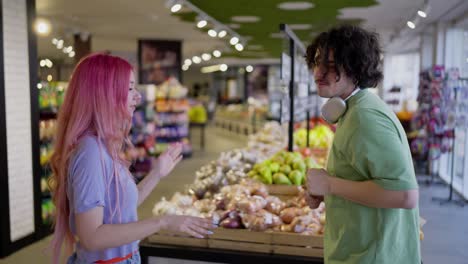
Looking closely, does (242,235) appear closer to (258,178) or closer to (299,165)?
(258,178)

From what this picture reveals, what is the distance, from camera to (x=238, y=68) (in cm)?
2866

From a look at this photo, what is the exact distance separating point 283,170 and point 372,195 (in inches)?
104

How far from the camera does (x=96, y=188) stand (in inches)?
56.0

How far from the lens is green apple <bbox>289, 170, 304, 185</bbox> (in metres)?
3.94

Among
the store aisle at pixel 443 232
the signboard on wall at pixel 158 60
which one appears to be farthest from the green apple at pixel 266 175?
the signboard on wall at pixel 158 60

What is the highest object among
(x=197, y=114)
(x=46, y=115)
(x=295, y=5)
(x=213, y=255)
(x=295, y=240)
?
(x=295, y=5)

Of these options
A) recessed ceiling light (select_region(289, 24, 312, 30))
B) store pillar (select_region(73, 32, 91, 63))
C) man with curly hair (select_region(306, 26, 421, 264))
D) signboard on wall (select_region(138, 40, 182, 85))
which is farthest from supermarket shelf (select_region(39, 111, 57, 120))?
signboard on wall (select_region(138, 40, 182, 85))

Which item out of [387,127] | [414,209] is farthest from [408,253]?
[387,127]

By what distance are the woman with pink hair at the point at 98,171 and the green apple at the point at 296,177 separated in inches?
98.2

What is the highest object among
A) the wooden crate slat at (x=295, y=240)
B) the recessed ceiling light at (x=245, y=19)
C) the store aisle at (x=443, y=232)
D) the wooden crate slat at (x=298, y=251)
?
the recessed ceiling light at (x=245, y=19)

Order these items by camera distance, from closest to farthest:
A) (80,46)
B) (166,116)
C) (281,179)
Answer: (281,179), (80,46), (166,116)

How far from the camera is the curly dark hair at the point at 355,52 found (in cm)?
152

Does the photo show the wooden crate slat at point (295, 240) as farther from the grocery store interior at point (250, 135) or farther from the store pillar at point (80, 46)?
the store pillar at point (80, 46)

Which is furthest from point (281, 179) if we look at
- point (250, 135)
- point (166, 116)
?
point (166, 116)
